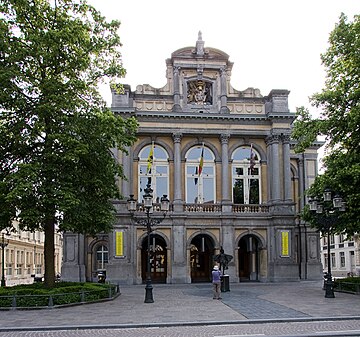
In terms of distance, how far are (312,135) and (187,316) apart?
14480 millimetres

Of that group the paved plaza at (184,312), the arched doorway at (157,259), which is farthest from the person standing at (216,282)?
the arched doorway at (157,259)

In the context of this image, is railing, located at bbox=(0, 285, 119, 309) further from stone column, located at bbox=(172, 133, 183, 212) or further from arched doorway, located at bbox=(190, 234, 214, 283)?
arched doorway, located at bbox=(190, 234, 214, 283)

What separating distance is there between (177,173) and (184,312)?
20.9m

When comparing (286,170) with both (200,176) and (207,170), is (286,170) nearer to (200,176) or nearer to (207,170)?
(207,170)

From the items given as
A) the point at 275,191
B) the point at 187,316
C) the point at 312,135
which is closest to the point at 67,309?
the point at 187,316

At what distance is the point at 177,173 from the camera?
39.5 m

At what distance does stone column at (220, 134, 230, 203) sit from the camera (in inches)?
1564

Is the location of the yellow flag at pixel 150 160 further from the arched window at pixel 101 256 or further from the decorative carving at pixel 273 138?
the decorative carving at pixel 273 138

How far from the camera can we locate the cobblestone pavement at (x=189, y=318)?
15.2m

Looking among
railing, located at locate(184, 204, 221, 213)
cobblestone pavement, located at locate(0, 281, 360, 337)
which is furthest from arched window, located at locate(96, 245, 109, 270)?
cobblestone pavement, located at locate(0, 281, 360, 337)

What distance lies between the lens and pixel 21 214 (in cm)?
2244

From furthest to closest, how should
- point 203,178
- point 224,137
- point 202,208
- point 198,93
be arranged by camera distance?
point 198,93 < point 203,178 < point 224,137 < point 202,208

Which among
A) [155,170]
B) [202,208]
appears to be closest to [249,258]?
[202,208]

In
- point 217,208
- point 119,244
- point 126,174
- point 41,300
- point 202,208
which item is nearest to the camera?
point 41,300
